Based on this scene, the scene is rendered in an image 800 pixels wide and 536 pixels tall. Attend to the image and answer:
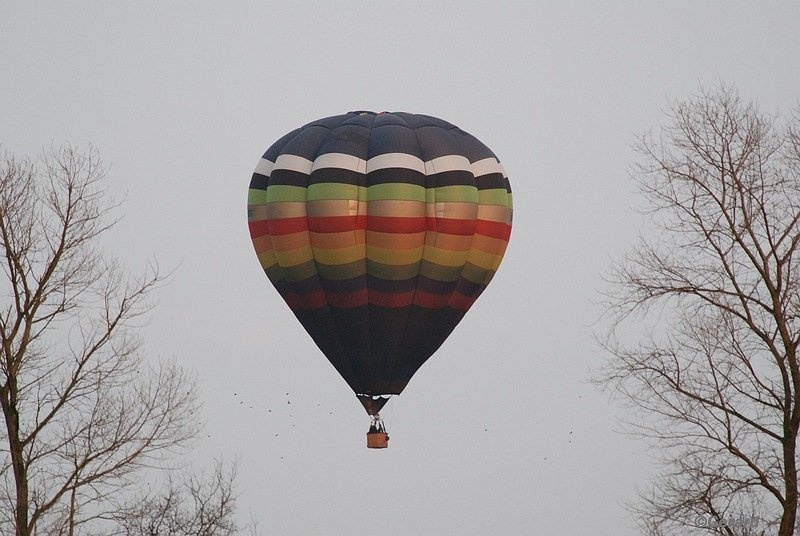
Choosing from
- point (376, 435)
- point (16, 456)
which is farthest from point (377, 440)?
point (16, 456)

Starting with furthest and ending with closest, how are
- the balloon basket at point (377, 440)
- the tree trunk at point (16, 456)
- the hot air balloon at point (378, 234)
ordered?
the balloon basket at point (377, 440) → the hot air balloon at point (378, 234) → the tree trunk at point (16, 456)

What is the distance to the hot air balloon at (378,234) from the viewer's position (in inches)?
1059

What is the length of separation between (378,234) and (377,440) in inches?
178

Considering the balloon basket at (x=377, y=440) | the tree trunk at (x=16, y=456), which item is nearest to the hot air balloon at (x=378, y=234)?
the balloon basket at (x=377, y=440)

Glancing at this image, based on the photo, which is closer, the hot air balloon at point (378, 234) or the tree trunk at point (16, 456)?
the tree trunk at point (16, 456)

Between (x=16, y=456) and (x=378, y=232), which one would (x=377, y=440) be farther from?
(x=16, y=456)

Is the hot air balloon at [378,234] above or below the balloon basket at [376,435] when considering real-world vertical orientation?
above

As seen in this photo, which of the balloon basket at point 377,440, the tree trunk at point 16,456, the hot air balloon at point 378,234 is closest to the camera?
the tree trunk at point 16,456

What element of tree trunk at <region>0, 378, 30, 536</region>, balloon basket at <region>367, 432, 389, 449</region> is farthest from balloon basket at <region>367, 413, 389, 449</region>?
tree trunk at <region>0, 378, 30, 536</region>

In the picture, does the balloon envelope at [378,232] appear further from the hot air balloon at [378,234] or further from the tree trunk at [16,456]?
the tree trunk at [16,456]

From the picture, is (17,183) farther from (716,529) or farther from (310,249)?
(716,529)

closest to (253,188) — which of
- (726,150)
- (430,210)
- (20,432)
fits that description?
(430,210)

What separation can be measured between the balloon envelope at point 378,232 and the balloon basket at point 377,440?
95 cm

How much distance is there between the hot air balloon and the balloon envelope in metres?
0.03
